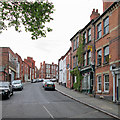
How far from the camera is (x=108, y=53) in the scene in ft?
59.6

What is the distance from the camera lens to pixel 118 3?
649 inches

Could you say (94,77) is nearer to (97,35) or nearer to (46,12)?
(97,35)

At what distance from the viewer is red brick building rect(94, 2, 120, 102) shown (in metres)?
16.3

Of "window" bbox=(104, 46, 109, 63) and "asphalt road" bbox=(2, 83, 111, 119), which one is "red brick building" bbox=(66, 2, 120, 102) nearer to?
"window" bbox=(104, 46, 109, 63)

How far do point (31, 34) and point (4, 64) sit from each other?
113 feet

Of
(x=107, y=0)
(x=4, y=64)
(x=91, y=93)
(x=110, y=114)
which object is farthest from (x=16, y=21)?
(x=4, y=64)

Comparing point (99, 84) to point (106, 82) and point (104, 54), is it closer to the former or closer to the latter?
point (106, 82)

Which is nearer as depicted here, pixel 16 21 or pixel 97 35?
pixel 16 21

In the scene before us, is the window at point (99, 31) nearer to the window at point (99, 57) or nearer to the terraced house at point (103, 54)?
the terraced house at point (103, 54)

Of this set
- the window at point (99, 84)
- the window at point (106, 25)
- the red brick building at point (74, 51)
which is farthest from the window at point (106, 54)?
the red brick building at point (74, 51)

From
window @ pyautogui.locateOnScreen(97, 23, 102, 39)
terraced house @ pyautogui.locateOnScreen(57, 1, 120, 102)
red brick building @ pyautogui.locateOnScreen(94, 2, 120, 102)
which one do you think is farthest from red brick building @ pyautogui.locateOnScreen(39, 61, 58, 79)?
red brick building @ pyautogui.locateOnScreen(94, 2, 120, 102)

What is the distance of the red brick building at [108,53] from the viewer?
1631 cm

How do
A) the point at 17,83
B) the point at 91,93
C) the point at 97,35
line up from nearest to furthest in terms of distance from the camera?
the point at 97,35 < the point at 91,93 < the point at 17,83

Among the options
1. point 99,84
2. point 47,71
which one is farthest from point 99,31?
point 47,71
